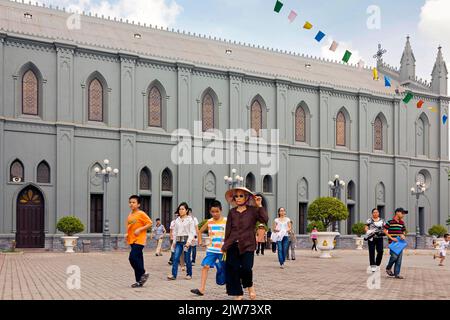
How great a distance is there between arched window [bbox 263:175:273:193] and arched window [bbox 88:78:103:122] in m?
12.7

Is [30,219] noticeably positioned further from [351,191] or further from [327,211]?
[351,191]

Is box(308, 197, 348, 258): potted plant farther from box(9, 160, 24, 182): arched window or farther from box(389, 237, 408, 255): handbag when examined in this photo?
box(389, 237, 408, 255): handbag

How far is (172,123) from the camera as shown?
44062mm

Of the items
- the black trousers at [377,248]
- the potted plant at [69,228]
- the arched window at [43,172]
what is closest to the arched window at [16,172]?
the arched window at [43,172]

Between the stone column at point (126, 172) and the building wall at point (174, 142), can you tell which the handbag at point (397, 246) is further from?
the stone column at point (126, 172)

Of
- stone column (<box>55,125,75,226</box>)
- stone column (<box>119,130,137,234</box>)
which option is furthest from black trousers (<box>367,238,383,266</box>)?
stone column (<box>119,130,137,234</box>)

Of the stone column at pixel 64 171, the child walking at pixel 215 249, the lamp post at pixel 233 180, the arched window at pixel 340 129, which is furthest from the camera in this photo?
the arched window at pixel 340 129

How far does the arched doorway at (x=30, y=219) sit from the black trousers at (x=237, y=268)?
28.4 metres

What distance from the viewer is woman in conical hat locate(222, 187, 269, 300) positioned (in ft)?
38.9

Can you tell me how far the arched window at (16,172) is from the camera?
124 feet

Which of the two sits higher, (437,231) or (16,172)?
(16,172)

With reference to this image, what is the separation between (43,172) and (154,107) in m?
8.54

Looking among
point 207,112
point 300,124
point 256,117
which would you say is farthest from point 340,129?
point 207,112
